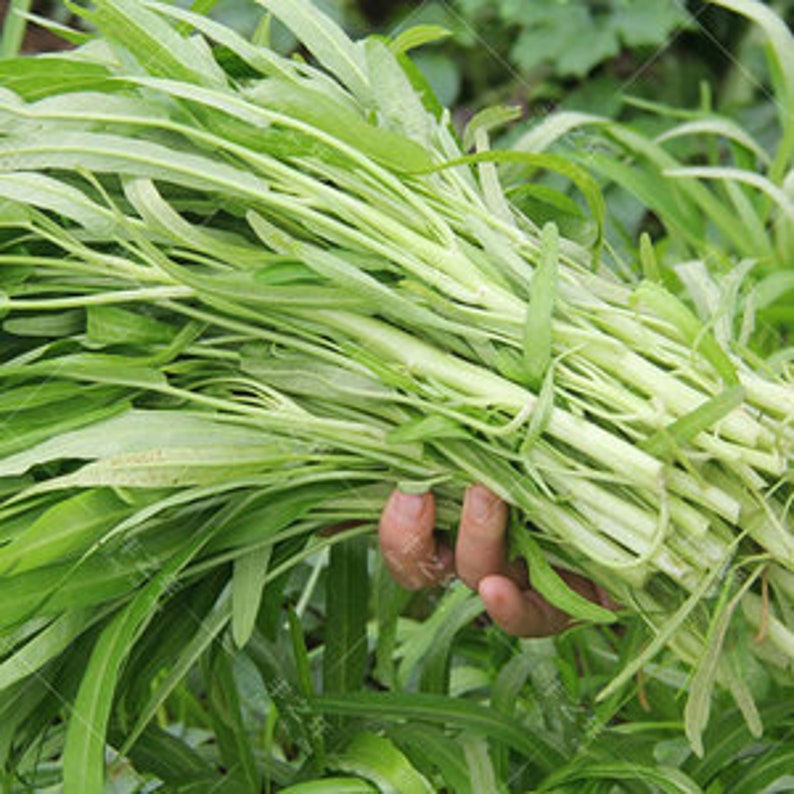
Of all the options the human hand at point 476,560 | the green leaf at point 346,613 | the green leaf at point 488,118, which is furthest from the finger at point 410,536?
the green leaf at point 488,118

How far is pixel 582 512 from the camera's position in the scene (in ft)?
2.66

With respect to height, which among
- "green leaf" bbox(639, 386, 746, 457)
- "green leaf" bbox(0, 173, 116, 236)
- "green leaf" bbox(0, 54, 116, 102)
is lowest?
"green leaf" bbox(639, 386, 746, 457)

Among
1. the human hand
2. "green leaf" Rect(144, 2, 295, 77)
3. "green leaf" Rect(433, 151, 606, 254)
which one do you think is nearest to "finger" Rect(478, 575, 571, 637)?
the human hand

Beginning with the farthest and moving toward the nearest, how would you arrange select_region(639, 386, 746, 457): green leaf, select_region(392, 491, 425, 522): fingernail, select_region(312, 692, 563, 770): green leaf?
select_region(312, 692, 563, 770): green leaf → select_region(392, 491, 425, 522): fingernail → select_region(639, 386, 746, 457): green leaf

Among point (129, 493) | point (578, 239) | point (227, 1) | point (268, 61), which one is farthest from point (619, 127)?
point (227, 1)

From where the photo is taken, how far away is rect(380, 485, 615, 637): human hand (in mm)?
844

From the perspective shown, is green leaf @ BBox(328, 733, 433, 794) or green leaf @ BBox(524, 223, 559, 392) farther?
green leaf @ BBox(328, 733, 433, 794)

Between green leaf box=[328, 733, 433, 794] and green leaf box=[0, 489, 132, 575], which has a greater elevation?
green leaf box=[0, 489, 132, 575]

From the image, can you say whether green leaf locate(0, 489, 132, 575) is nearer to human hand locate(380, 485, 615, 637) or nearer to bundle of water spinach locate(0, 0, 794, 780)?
bundle of water spinach locate(0, 0, 794, 780)

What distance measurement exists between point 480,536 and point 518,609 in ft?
0.25

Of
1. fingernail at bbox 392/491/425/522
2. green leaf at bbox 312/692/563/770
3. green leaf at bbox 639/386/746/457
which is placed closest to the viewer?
green leaf at bbox 639/386/746/457

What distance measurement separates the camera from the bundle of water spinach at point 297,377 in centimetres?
80

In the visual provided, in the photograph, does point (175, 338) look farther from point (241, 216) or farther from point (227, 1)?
point (227, 1)

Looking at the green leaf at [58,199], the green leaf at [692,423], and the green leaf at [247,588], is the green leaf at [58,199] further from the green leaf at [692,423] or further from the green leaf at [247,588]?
the green leaf at [692,423]
